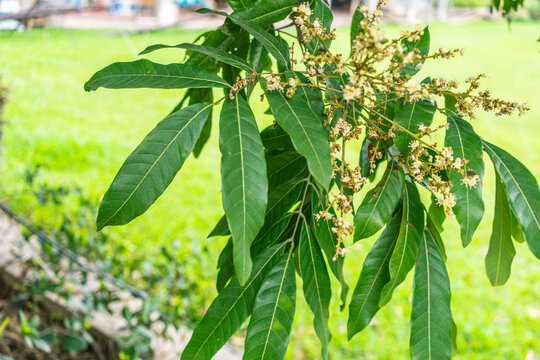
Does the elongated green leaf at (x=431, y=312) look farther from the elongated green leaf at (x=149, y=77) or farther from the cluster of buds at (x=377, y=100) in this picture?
the elongated green leaf at (x=149, y=77)

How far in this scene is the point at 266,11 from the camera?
852 millimetres

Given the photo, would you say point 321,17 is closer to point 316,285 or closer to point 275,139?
point 275,139

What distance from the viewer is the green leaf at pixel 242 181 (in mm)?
613

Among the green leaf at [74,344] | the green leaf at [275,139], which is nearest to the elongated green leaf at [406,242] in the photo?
the green leaf at [275,139]

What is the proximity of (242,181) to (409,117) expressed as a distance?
309 mm

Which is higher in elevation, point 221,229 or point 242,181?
point 242,181

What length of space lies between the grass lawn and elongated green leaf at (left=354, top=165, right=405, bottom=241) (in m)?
0.61

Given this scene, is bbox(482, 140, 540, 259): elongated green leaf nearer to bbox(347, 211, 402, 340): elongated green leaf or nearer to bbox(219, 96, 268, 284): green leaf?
bbox(347, 211, 402, 340): elongated green leaf

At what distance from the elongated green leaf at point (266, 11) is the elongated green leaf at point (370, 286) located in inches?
17.0

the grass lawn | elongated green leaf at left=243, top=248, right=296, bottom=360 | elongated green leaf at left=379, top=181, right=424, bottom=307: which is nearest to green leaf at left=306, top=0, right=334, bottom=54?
elongated green leaf at left=379, top=181, right=424, bottom=307

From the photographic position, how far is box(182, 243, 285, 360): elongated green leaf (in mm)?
791

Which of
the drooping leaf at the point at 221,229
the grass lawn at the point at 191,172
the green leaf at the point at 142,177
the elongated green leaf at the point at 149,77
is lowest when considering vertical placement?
the grass lawn at the point at 191,172

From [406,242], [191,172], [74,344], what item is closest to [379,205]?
[406,242]

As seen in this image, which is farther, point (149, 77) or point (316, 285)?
point (316, 285)
